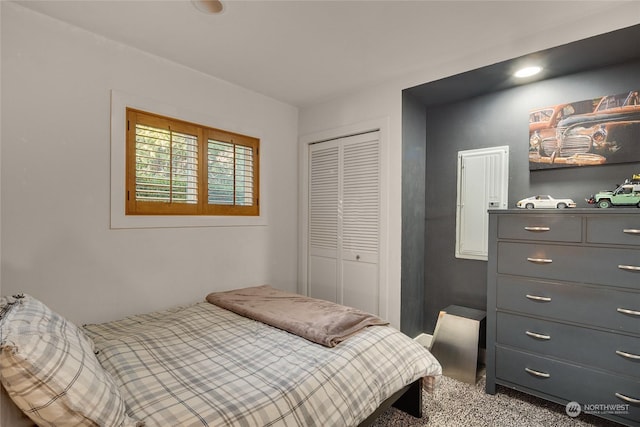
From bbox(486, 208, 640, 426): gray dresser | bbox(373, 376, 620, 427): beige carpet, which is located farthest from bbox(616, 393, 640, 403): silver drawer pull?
bbox(373, 376, 620, 427): beige carpet

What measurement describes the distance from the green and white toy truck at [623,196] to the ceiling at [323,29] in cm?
96

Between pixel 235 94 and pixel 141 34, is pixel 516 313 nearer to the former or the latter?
pixel 235 94

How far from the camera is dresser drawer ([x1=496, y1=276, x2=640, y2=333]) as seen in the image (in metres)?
1.72

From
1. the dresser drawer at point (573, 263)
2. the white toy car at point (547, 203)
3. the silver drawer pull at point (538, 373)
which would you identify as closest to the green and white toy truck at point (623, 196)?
the white toy car at point (547, 203)

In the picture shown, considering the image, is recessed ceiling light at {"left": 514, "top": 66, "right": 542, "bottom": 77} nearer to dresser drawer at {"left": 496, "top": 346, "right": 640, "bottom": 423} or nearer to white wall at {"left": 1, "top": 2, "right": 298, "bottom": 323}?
dresser drawer at {"left": 496, "top": 346, "right": 640, "bottom": 423}

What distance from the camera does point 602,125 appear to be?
2158mm

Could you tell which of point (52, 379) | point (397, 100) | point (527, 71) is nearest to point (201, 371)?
point (52, 379)

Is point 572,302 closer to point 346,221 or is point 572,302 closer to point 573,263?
point 573,263

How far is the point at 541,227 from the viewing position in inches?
77.6

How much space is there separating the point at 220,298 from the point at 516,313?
2117mm

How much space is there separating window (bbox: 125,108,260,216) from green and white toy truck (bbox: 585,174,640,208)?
8.82 ft

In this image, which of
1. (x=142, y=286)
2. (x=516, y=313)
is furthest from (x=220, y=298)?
(x=516, y=313)

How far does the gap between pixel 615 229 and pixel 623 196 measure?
0.29 meters
